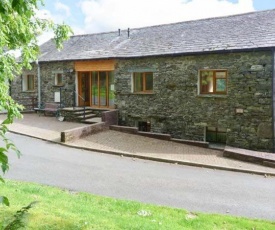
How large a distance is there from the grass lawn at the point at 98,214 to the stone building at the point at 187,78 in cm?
838

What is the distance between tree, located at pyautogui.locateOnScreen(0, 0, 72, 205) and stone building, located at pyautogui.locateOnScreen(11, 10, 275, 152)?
9301 mm

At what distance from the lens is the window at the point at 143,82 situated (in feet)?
56.8

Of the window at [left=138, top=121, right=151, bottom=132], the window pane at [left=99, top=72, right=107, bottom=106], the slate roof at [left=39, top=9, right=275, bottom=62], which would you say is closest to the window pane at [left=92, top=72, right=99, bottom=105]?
the window pane at [left=99, top=72, right=107, bottom=106]

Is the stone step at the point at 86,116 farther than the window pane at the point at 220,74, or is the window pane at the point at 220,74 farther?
the stone step at the point at 86,116

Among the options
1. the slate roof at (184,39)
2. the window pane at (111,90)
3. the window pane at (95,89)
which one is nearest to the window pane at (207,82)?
the slate roof at (184,39)

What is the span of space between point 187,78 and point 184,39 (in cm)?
265

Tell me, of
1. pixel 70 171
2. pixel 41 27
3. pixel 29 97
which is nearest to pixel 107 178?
pixel 70 171

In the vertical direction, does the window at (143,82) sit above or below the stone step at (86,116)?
above

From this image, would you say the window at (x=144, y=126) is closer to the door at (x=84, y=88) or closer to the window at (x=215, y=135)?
the window at (x=215, y=135)

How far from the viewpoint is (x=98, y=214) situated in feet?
18.2

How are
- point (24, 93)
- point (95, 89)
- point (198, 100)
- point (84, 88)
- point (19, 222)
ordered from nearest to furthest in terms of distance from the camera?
1. point (19, 222)
2. point (198, 100)
3. point (95, 89)
4. point (84, 88)
5. point (24, 93)

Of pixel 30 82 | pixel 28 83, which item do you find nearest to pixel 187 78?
pixel 30 82

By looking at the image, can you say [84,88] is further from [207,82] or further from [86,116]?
[207,82]

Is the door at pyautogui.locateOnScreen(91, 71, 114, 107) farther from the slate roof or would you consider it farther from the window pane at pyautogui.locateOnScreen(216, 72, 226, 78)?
the window pane at pyautogui.locateOnScreen(216, 72, 226, 78)
